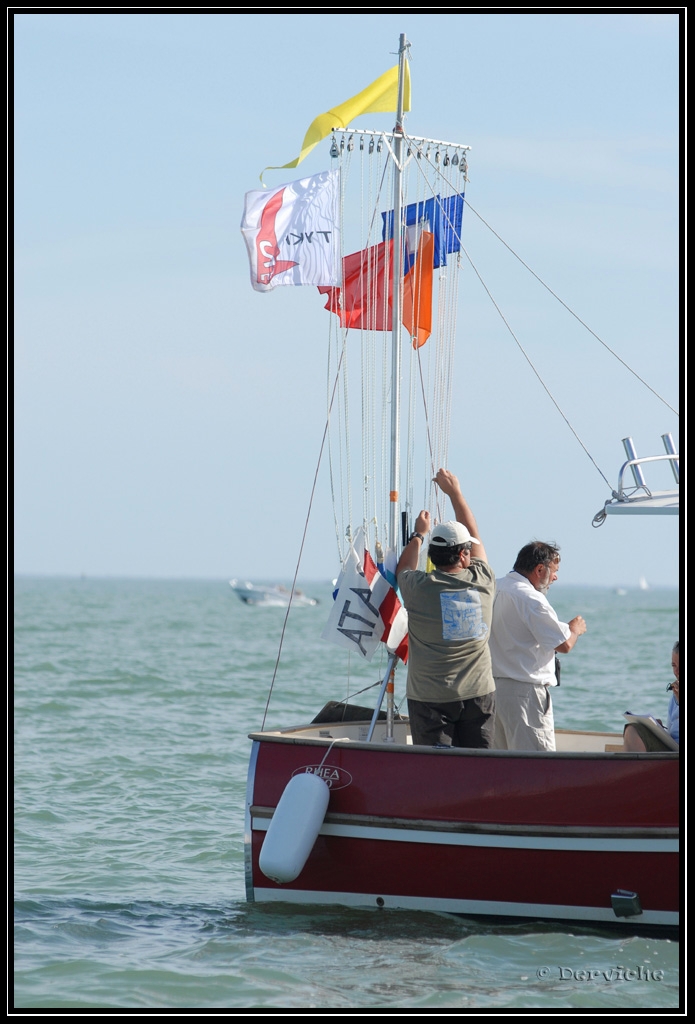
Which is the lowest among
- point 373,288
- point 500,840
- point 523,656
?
point 500,840

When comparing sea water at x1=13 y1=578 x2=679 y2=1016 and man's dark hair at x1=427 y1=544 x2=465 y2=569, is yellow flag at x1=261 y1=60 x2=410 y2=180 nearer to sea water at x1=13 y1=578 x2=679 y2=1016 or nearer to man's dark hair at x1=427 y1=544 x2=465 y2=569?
man's dark hair at x1=427 y1=544 x2=465 y2=569

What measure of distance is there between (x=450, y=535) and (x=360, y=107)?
2791 millimetres

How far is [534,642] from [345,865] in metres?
1.55

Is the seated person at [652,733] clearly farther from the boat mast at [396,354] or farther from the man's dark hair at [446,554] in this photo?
the boat mast at [396,354]

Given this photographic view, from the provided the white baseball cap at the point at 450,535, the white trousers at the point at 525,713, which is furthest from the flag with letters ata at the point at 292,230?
the white trousers at the point at 525,713

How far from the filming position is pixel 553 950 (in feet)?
19.2

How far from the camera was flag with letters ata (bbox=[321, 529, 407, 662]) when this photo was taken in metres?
6.82

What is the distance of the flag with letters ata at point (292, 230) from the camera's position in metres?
6.94

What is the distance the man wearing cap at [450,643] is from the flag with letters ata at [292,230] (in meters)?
1.88

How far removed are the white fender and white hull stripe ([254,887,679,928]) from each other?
286 millimetres

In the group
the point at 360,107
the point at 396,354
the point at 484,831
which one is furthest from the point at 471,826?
the point at 360,107

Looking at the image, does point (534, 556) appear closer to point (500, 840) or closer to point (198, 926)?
point (500, 840)

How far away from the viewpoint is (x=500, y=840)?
6012 mm

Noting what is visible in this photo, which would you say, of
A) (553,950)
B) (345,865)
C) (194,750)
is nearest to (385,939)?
(345,865)
